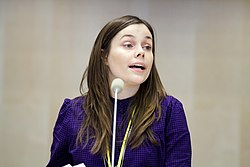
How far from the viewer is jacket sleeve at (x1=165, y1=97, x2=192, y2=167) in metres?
1.25

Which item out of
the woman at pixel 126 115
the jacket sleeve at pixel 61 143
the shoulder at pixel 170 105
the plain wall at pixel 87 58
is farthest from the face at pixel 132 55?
the plain wall at pixel 87 58

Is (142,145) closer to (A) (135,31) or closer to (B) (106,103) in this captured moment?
(B) (106,103)

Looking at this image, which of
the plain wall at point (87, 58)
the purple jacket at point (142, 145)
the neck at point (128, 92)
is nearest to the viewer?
the purple jacket at point (142, 145)

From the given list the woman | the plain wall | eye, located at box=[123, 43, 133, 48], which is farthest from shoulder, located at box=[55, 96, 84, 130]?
the plain wall

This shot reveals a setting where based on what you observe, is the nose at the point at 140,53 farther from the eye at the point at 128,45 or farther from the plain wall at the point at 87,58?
the plain wall at the point at 87,58

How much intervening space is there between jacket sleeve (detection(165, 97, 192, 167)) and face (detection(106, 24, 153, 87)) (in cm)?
17

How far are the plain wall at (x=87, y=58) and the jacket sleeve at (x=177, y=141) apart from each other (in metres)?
1.07

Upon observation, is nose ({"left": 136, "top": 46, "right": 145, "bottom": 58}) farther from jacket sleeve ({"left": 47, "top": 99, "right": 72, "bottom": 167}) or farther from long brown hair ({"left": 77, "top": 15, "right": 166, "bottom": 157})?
jacket sleeve ({"left": 47, "top": 99, "right": 72, "bottom": 167})

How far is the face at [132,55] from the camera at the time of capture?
4.16 ft

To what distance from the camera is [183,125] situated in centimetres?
131
